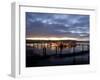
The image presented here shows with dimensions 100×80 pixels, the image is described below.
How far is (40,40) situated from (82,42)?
584 mm

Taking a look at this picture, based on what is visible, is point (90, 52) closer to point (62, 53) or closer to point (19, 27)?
point (62, 53)

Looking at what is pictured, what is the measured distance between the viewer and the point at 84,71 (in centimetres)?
357

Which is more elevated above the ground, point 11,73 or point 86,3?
point 86,3

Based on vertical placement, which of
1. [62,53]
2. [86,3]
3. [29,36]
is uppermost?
[86,3]

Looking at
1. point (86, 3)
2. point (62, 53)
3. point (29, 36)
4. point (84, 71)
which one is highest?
point (86, 3)

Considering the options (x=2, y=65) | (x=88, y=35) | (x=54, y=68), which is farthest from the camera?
(x=88, y=35)

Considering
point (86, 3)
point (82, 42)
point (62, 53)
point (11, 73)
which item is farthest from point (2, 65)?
point (86, 3)

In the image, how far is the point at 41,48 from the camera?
3336 millimetres

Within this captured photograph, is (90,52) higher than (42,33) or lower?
lower

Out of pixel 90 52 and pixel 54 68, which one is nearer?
pixel 54 68

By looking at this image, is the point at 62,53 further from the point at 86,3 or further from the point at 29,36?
the point at 86,3

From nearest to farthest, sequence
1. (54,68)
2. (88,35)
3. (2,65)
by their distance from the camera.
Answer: (2,65) → (54,68) → (88,35)

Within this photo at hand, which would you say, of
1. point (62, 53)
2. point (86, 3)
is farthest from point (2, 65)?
point (86, 3)

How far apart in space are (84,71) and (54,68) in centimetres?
44
